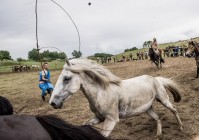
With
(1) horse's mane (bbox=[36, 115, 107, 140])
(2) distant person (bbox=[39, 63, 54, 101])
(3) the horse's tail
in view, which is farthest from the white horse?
(2) distant person (bbox=[39, 63, 54, 101])

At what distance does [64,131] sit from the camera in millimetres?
1845

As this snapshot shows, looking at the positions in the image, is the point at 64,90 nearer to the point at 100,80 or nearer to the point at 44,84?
the point at 100,80

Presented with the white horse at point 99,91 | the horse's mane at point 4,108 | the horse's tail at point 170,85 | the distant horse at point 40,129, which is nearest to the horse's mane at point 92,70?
the white horse at point 99,91

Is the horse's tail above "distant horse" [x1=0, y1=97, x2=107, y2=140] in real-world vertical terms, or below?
below

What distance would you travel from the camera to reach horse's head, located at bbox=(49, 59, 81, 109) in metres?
6.00

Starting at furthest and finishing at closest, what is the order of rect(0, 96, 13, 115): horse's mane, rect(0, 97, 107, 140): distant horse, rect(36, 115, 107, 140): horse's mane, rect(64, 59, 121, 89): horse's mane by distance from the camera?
1. rect(64, 59, 121, 89): horse's mane
2. rect(0, 96, 13, 115): horse's mane
3. rect(36, 115, 107, 140): horse's mane
4. rect(0, 97, 107, 140): distant horse

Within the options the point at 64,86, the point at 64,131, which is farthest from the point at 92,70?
the point at 64,131

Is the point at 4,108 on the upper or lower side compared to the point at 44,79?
upper

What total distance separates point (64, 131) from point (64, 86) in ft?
14.0

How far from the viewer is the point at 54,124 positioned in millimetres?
1882

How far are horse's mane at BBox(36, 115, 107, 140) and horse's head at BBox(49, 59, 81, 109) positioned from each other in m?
4.09

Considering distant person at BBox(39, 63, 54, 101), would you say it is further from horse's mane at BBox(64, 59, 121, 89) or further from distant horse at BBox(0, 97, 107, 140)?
distant horse at BBox(0, 97, 107, 140)

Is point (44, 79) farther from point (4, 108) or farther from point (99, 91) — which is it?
point (4, 108)

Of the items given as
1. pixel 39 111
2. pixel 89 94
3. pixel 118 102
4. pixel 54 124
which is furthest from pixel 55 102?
pixel 39 111
